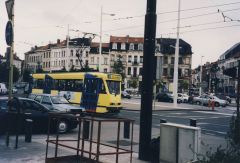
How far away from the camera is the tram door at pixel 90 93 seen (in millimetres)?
20094

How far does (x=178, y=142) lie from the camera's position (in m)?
6.44

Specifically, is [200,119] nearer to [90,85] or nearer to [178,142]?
[90,85]

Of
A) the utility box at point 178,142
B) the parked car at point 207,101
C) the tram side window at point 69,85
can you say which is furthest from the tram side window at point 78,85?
the parked car at point 207,101

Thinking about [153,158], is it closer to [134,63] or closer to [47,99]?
[47,99]

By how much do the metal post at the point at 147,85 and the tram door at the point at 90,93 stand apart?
42.3ft

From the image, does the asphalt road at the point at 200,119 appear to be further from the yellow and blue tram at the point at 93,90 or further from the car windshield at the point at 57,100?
the car windshield at the point at 57,100

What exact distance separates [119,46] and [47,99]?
228 feet

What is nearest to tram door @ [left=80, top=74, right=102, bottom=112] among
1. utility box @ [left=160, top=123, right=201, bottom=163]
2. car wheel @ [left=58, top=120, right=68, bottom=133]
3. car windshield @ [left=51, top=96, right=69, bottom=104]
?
car windshield @ [left=51, top=96, right=69, bottom=104]

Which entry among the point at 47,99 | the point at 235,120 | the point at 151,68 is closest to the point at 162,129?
the point at 151,68

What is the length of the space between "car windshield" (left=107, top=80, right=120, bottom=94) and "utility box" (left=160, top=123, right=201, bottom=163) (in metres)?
13.3

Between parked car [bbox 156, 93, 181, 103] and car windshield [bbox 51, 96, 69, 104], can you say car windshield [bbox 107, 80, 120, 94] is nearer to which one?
car windshield [bbox 51, 96, 69, 104]

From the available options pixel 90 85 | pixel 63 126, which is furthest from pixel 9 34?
pixel 90 85

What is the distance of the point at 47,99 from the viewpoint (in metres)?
13.6

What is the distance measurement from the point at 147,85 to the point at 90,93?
13.7 m
